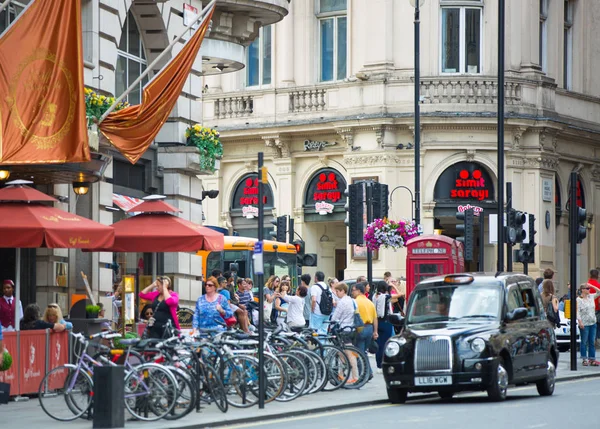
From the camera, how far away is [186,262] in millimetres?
28641

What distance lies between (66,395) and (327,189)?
97.7 feet

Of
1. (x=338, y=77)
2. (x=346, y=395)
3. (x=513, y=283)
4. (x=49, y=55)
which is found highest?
(x=338, y=77)

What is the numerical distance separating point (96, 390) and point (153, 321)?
4.82 metres

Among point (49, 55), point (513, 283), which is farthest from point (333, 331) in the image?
point (49, 55)

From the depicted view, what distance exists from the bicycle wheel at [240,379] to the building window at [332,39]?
27.9m

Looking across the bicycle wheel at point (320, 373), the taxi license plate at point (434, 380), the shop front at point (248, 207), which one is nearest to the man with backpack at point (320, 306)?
the bicycle wheel at point (320, 373)

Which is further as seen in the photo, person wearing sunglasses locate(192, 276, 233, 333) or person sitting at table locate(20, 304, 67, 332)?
person wearing sunglasses locate(192, 276, 233, 333)

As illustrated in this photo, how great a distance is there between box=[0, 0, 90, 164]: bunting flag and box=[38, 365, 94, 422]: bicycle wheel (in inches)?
156

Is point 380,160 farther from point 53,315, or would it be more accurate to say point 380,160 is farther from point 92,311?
point 53,315

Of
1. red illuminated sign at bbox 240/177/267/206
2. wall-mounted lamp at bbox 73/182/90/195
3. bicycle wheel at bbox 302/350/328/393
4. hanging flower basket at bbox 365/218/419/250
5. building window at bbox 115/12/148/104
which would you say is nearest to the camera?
bicycle wheel at bbox 302/350/328/393

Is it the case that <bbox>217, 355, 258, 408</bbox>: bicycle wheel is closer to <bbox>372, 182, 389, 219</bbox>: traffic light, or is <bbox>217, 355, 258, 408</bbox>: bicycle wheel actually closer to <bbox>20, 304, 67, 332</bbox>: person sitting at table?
<bbox>20, 304, 67, 332</bbox>: person sitting at table

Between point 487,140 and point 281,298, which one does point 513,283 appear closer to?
point 281,298

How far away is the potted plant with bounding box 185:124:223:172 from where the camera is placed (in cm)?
2812

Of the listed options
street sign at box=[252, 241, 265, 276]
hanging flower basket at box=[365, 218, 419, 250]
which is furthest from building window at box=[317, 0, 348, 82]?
street sign at box=[252, 241, 265, 276]
